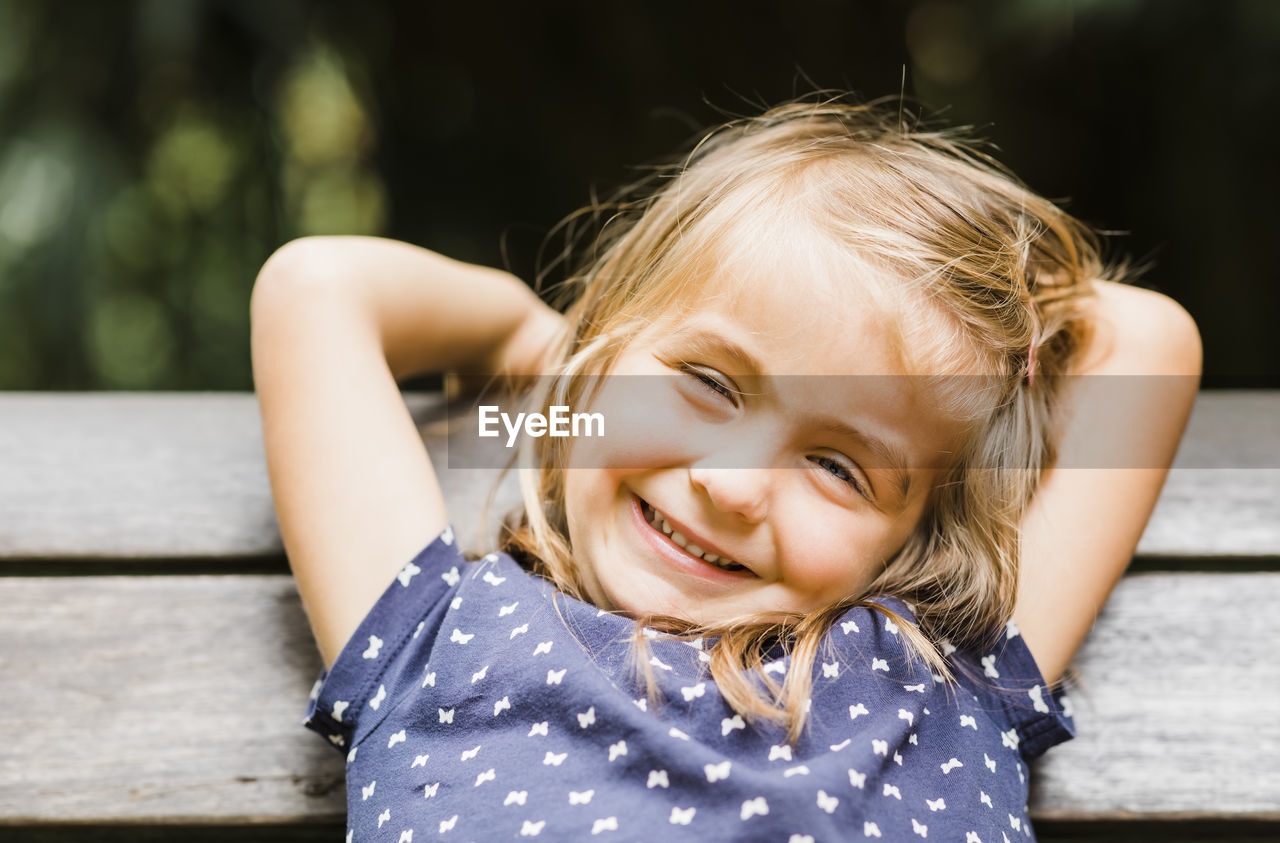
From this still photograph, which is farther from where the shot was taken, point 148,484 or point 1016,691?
point 148,484

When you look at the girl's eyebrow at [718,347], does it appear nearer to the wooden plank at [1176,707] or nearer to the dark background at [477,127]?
the wooden plank at [1176,707]

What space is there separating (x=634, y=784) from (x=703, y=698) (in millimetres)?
67

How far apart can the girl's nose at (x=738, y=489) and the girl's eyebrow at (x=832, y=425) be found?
58mm

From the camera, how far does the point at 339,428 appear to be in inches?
24.8

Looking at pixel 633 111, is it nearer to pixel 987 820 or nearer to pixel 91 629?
pixel 91 629

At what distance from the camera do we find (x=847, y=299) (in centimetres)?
58

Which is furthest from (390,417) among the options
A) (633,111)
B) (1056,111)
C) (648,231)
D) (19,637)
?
(1056,111)

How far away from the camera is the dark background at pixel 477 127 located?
5.00 ft

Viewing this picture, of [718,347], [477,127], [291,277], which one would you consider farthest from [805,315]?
[477,127]

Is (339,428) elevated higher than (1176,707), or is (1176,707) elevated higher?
(339,428)

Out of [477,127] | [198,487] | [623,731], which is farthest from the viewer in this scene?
[477,127]

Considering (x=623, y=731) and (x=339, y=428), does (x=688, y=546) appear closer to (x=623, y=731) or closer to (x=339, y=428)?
(x=623, y=731)

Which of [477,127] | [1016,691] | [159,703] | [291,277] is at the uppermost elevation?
[291,277]

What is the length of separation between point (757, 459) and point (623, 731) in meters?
0.19
